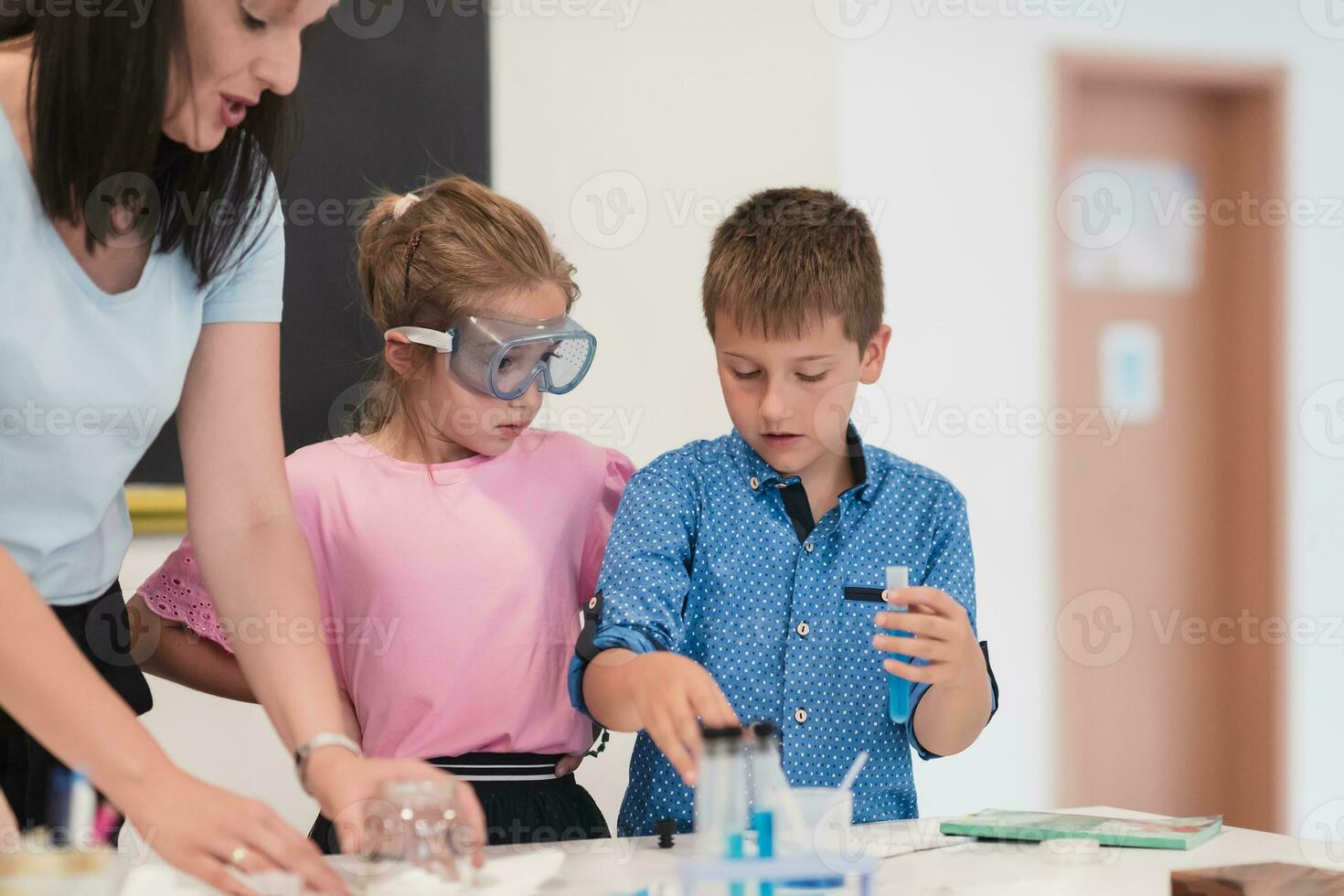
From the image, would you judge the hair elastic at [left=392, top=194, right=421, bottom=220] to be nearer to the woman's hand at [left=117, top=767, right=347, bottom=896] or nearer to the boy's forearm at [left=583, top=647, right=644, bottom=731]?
the boy's forearm at [left=583, top=647, right=644, bottom=731]

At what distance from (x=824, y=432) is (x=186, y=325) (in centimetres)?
74

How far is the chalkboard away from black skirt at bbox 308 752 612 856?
2.24ft

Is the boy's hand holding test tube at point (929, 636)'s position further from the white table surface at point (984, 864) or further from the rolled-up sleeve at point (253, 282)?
the rolled-up sleeve at point (253, 282)

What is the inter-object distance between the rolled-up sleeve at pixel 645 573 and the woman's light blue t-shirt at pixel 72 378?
496 mm

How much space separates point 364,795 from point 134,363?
19.0 inches

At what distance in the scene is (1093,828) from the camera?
1.37 metres

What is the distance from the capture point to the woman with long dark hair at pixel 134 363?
104 centimetres

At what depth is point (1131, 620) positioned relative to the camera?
11.0ft

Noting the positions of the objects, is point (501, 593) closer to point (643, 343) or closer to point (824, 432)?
point (824, 432)

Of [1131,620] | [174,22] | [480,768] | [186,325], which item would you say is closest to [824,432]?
[480,768]

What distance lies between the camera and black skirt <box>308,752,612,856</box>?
1580 mm

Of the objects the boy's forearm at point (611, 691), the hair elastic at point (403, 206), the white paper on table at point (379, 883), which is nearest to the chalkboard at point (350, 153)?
the hair elastic at point (403, 206)

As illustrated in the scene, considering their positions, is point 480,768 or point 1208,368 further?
point 1208,368

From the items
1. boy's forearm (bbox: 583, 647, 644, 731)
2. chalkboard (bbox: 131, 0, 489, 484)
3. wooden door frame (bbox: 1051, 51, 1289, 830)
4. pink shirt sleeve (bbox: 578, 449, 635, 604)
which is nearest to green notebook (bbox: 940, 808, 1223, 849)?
boy's forearm (bbox: 583, 647, 644, 731)
